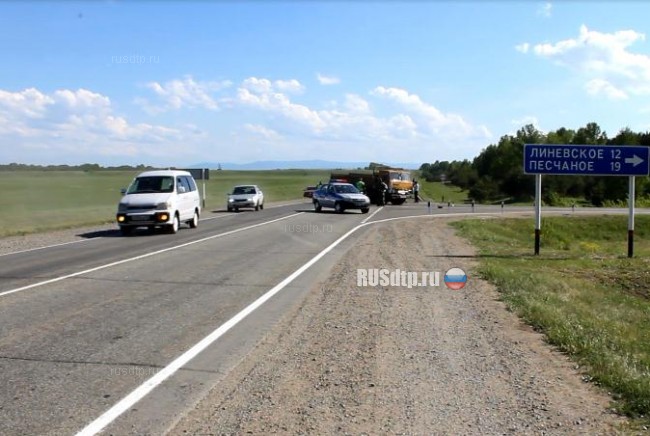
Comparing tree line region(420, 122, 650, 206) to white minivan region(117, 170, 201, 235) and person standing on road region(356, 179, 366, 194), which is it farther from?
white minivan region(117, 170, 201, 235)

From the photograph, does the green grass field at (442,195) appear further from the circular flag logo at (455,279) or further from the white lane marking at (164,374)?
the white lane marking at (164,374)

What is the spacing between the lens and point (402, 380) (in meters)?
5.88

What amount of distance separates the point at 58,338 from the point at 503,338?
508 centimetres

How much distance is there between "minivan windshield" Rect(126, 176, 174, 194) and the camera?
23.7m

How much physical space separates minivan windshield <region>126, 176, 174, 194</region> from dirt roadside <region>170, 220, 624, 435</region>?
596 inches

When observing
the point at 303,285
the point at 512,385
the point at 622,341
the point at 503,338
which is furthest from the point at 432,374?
the point at 303,285

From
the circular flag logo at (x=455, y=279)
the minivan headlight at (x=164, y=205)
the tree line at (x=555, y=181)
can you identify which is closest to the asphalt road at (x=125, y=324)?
the circular flag logo at (x=455, y=279)

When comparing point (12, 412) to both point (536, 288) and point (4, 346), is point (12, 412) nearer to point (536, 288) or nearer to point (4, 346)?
point (4, 346)

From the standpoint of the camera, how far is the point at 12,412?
5.00 m

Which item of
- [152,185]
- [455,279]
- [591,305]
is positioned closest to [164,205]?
[152,185]

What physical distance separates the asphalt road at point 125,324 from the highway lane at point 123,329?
0.04ft

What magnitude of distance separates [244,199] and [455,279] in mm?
28760

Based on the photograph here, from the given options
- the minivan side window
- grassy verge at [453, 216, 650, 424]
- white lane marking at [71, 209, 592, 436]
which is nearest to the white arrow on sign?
grassy verge at [453, 216, 650, 424]

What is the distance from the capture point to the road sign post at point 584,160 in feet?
58.8
